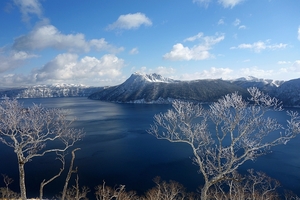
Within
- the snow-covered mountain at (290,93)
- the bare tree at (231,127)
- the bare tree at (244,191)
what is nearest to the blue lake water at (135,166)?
the bare tree at (244,191)

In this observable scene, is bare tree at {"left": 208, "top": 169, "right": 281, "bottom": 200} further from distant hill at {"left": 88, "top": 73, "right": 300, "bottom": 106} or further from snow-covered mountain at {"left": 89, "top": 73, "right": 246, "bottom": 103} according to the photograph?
snow-covered mountain at {"left": 89, "top": 73, "right": 246, "bottom": 103}

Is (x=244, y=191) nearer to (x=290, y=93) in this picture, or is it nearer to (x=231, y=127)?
(x=231, y=127)

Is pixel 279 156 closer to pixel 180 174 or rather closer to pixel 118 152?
pixel 180 174

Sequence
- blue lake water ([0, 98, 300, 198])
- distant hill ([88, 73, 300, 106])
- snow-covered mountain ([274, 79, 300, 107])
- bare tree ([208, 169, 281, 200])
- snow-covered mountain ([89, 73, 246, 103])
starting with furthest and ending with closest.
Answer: snow-covered mountain ([89, 73, 246, 103])
distant hill ([88, 73, 300, 106])
snow-covered mountain ([274, 79, 300, 107])
blue lake water ([0, 98, 300, 198])
bare tree ([208, 169, 281, 200])

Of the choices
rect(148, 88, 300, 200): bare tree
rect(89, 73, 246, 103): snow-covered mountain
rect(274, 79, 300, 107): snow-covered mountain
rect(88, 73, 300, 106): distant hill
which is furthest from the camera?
rect(89, 73, 246, 103): snow-covered mountain

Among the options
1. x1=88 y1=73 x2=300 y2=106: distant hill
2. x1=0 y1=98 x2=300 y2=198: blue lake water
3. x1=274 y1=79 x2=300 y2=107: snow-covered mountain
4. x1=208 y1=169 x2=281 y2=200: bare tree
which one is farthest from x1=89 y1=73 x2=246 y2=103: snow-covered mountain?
x1=208 y1=169 x2=281 y2=200: bare tree

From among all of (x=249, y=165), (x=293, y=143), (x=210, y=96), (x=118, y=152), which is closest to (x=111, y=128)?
(x=118, y=152)

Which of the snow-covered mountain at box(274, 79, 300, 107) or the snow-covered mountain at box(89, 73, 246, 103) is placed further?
the snow-covered mountain at box(89, 73, 246, 103)

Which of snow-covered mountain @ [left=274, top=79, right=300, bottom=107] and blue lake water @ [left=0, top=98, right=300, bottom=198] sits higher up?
snow-covered mountain @ [left=274, top=79, right=300, bottom=107]

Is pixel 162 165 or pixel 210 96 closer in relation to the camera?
pixel 162 165

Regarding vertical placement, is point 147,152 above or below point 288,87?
below

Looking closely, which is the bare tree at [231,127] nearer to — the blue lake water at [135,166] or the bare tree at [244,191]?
the bare tree at [244,191]
